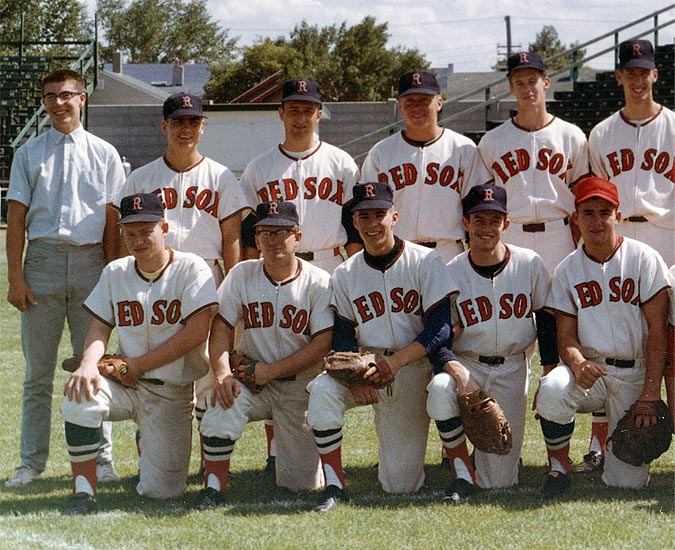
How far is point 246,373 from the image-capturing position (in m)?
4.30

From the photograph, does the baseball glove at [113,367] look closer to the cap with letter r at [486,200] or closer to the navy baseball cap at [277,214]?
the navy baseball cap at [277,214]

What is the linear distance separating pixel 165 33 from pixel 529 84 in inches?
1886

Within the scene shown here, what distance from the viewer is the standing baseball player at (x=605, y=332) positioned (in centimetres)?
416

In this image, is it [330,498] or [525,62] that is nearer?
[330,498]

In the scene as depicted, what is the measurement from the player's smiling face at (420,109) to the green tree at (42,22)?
2357cm

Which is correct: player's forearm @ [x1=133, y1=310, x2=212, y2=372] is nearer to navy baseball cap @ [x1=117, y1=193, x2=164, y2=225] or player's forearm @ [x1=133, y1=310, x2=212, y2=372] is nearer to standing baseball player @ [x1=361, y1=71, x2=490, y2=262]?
navy baseball cap @ [x1=117, y1=193, x2=164, y2=225]

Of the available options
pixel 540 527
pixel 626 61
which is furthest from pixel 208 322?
pixel 626 61

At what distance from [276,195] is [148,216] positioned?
90cm

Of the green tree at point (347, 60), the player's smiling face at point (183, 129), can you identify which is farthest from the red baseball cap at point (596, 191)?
the green tree at point (347, 60)

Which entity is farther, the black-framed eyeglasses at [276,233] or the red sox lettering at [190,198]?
the red sox lettering at [190,198]

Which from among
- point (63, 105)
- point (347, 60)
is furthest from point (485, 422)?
point (347, 60)

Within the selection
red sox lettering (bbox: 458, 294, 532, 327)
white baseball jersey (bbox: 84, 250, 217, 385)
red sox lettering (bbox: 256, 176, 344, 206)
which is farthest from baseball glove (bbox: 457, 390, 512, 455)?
red sox lettering (bbox: 256, 176, 344, 206)

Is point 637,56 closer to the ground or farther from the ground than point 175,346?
farther from the ground

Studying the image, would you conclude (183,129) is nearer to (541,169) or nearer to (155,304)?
(155,304)
